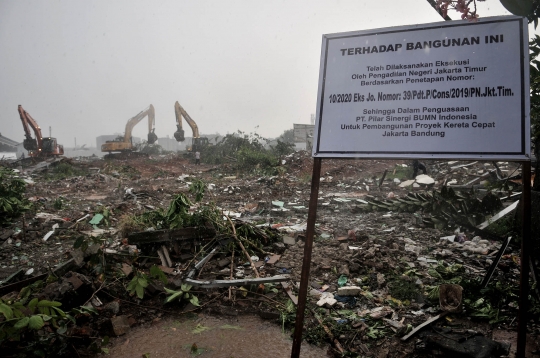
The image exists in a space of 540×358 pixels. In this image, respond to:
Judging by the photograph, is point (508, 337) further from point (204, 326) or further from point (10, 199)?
point (10, 199)

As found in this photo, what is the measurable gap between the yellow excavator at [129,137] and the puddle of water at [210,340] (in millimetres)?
21866

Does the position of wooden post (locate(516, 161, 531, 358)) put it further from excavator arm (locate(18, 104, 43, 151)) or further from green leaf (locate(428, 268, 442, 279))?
excavator arm (locate(18, 104, 43, 151))

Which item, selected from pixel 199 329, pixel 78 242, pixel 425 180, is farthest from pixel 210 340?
pixel 425 180

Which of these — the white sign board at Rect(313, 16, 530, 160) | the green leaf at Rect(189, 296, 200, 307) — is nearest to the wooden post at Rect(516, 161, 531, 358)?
the white sign board at Rect(313, 16, 530, 160)

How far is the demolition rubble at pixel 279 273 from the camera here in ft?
8.77

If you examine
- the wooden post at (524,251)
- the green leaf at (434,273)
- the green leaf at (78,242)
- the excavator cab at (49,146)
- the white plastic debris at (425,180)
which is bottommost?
the green leaf at (434,273)

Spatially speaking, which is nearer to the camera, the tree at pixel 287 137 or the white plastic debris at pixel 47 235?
the white plastic debris at pixel 47 235

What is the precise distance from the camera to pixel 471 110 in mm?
1732

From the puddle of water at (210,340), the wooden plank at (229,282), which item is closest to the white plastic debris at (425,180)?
the wooden plank at (229,282)

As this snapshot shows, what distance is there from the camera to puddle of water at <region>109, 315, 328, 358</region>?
2707mm

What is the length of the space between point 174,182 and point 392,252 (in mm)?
9504

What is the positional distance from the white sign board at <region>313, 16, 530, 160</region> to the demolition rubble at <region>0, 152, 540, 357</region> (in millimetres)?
1578

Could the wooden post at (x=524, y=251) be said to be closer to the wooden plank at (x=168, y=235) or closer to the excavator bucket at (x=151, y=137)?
the wooden plank at (x=168, y=235)

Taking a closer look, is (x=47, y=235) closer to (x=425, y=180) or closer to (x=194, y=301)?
(x=194, y=301)
